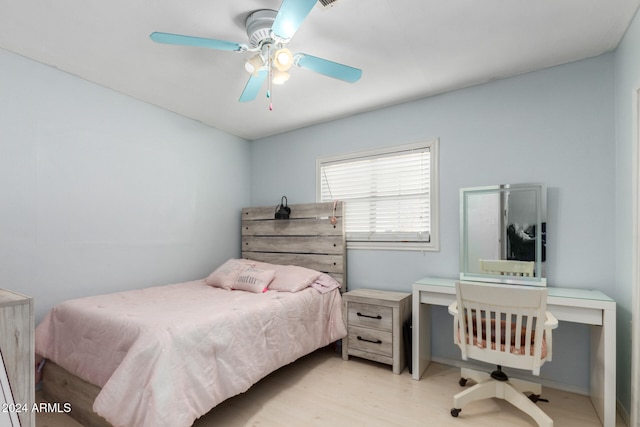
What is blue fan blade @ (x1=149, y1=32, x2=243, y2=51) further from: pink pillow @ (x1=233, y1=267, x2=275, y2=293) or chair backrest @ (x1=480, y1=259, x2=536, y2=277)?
chair backrest @ (x1=480, y1=259, x2=536, y2=277)

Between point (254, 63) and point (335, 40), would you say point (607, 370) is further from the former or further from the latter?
point (254, 63)

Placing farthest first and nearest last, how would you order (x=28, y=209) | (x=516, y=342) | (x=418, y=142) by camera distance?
(x=418, y=142)
(x=28, y=209)
(x=516, y=342)

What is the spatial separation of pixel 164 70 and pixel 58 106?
89cm

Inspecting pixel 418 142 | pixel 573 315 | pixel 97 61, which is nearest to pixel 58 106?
pixel 97 61

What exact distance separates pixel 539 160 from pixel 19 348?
328 cm

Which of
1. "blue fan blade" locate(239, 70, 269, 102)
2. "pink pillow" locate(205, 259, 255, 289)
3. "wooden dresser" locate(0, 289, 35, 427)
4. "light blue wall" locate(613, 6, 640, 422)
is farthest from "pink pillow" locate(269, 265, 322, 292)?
"light blue wall" locate(613, 6, 640, 422)

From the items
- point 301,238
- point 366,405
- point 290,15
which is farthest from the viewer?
point 301,238

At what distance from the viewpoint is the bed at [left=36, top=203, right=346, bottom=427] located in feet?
5.39

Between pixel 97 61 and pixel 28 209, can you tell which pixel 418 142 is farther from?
pixel 28 209

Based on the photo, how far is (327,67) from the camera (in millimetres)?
2016

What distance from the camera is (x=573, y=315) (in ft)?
6.97

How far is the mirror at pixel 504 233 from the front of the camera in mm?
2506

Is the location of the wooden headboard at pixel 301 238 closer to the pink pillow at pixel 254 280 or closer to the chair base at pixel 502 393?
the pink pillow at pixel 254 280

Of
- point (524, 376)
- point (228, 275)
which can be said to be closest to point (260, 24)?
point (228, 275)
